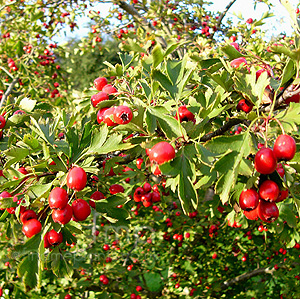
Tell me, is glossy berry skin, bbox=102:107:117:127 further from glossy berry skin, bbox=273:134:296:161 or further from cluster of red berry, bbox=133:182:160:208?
cluster of red berry, bbox=133:182:160:208

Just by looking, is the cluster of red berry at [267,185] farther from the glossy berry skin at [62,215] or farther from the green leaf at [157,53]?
the glossy berry skin at [62,215]

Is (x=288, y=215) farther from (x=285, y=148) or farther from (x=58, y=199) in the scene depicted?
(x=58, y=199)

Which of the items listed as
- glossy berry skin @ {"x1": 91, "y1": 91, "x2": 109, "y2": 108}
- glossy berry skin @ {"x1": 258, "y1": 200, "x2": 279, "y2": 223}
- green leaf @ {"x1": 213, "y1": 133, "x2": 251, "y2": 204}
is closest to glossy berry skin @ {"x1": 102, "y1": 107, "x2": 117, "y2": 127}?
glossy berry skin @ {"x1": 91, "y1": 91, "x2": 109, "y2": 108}

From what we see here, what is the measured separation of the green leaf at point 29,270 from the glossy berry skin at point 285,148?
1.08 m

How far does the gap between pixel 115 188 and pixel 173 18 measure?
445cm

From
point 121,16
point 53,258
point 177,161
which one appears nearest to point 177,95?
point 177,161

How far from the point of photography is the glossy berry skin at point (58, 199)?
44.3 inches

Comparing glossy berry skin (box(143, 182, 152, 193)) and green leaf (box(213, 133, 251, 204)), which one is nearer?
green leaf (box(213, 133, 251, 204))

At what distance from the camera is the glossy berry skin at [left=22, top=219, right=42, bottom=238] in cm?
121

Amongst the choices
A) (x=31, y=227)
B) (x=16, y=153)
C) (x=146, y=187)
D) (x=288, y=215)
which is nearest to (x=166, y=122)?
(x=16, y=153)

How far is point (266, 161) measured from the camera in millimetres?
942

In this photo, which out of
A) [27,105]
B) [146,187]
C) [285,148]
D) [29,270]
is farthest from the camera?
[146,187]

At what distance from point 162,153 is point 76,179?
0.39 meters

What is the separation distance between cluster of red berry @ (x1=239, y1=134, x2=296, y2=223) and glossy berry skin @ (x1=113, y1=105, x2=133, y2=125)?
0.51 meters
